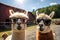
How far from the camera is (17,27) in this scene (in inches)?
339

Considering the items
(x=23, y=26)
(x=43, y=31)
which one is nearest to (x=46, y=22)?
(x=43, y=31)

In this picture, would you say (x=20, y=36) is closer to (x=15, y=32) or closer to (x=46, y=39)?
(x=15, y=32)

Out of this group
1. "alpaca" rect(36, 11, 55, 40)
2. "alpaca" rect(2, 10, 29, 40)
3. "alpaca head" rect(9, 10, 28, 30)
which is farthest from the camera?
"alpaca" rect(2, 10, 29, 40)

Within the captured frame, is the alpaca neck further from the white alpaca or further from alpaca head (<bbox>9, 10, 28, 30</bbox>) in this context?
alpaca head (<bbox>9, 10, 28, 30</bbox>)

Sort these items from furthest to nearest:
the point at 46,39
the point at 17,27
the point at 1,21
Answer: the point at 1,21 → the point at 17,27 → the point at 46,39

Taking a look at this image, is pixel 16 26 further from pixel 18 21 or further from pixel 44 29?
pixel 44 29

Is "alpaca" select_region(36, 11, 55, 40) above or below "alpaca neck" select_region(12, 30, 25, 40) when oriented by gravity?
above

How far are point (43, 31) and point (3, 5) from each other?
2413 cm

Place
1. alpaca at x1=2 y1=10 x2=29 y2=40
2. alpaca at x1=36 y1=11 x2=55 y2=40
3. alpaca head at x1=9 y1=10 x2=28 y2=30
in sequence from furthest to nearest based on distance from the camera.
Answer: alpaca at x1=2 y1=10 x2=29 y2=40
alpaca head at x1=9 y1=10 x2=28 y2=30
alpaca at x1=36 y1=11 x2=55 y2=40

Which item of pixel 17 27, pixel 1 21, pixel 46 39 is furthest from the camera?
pixel 1 21

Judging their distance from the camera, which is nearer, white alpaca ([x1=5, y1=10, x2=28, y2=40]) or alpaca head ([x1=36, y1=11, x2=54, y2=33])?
alpaca head ([x1=36, y1=11, x2=54, y2=33])

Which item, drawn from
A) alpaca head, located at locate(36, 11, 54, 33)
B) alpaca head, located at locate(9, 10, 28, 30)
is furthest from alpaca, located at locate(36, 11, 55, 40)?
alpaca head, located at locate(9, 10, 28, 30)

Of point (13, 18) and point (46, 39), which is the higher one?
point (13, 18)

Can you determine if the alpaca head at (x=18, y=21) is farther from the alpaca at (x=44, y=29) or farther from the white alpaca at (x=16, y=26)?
the alpaca at (x=44, y=29)
